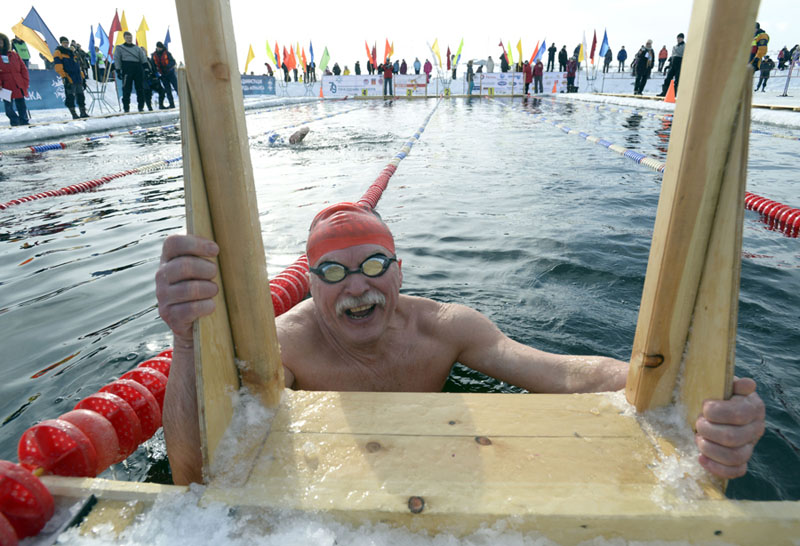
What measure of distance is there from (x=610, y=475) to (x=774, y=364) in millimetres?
2454

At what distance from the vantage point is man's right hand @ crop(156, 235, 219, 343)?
4.30ft

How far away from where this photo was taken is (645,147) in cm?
1030

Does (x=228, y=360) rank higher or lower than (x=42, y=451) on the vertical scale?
higher

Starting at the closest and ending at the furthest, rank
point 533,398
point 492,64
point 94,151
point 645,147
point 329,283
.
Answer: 1. point 533,398
2. point 329,283
3. point 645,147
4. point 94,151
5. point 492,64

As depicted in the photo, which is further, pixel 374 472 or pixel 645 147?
pixel 645 147

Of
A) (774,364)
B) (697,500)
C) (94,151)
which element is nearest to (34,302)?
(697,500)

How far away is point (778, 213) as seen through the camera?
17.8ft

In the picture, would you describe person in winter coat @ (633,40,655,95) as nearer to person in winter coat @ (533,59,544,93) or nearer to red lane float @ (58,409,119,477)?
person in winter coat @ (533,59,544,93)

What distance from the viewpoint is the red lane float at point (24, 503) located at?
1.18m

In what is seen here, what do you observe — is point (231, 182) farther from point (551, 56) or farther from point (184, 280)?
point (551, 56)

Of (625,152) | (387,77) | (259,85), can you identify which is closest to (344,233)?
(625,152)

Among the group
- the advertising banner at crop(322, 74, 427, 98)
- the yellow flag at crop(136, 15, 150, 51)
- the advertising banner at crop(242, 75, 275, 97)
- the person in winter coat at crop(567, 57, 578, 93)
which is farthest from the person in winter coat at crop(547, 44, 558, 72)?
the yellow flag at crop(136, 15, 150, 51)

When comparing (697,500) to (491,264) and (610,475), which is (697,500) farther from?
(491,264)

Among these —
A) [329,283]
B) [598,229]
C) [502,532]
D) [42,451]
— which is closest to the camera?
[502,532]
